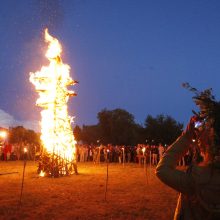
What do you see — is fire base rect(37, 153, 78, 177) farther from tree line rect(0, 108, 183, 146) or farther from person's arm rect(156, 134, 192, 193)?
tree line rect(0, 108, 183, 146)

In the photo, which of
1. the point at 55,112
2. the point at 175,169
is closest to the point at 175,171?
the point at 175,169

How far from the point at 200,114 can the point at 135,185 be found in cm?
1337

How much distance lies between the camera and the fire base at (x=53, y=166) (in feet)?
61.5

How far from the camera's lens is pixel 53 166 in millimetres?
18781

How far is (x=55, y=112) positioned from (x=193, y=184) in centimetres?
1685

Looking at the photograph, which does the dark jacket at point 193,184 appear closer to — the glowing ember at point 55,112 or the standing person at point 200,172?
the standing person at point 200,172

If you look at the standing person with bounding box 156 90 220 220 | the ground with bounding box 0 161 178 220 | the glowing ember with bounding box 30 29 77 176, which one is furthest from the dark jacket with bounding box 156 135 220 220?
the glowing ember with bounding box 30 29 77 176

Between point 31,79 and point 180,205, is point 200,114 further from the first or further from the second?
point 31,79

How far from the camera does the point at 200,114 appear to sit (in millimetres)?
2744

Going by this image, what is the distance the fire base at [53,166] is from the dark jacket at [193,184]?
16.7 m

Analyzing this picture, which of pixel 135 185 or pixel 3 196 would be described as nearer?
pixel 3 196

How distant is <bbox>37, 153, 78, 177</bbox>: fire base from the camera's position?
18.8m

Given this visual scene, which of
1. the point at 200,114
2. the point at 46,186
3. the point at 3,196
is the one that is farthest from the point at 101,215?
the point at 200,114

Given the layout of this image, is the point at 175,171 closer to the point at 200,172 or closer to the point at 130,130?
the point at 200,172
